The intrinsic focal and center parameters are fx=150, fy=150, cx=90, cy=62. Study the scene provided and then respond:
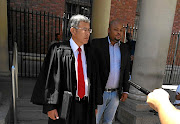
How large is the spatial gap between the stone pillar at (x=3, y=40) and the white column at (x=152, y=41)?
4108 millimetres

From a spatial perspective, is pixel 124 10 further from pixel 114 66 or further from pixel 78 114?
pixel 78 114

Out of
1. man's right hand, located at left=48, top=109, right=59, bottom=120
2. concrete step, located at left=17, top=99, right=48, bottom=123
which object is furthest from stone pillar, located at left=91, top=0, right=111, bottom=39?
man's right hand, located at left=48, top=109, right=59, bottom=120

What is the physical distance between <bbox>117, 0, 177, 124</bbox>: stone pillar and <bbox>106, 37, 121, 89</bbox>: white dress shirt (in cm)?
106

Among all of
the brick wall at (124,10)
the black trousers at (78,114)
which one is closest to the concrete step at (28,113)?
the black trousers at (78,114)

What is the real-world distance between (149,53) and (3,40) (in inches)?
175

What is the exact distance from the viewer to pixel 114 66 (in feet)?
7.49

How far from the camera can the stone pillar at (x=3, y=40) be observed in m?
4.76

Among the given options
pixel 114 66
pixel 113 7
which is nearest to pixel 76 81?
pixel 114 66

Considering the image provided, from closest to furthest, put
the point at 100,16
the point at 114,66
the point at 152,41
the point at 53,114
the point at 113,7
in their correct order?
the point at 53,114 → the point at 114,66 → the point at 152,41 → the point at 100,16 → the point at 113,7

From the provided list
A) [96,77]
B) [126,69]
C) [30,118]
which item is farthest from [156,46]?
[30,118]

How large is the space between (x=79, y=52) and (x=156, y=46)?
1.98 metres

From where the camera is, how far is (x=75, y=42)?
1783mm

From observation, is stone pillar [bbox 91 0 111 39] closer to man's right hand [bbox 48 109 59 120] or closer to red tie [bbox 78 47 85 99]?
red tie [bbox 78 47 85 99]

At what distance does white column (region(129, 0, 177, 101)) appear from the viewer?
301 centimetres
